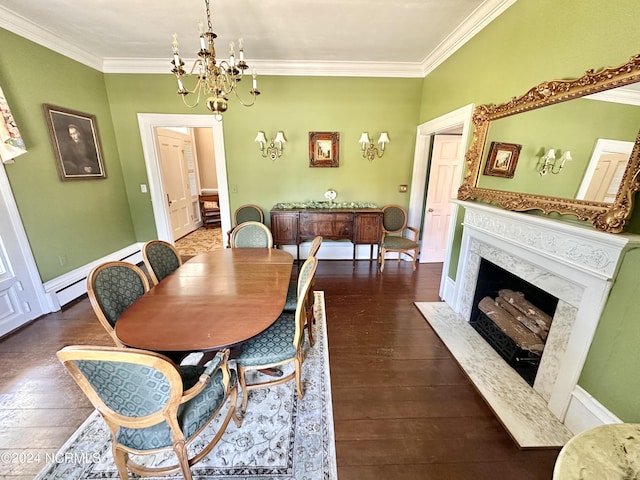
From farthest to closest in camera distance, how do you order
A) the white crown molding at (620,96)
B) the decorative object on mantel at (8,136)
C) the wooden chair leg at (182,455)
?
1. the decorative object on mantel at (8,136)
2. the white crown molding at (620,96)
3. the wooden chair leg at (182,455)

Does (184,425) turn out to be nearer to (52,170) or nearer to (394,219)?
(52,170)

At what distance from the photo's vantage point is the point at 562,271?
153 cm

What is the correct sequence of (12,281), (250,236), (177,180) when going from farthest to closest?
(177,180), (250,236), (12,281)

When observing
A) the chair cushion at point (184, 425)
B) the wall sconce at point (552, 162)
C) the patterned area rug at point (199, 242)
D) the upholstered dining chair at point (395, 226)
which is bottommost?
the patterned area rug at point (199, 242)

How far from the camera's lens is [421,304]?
9.19 feet

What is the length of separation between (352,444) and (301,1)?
10.8 ft

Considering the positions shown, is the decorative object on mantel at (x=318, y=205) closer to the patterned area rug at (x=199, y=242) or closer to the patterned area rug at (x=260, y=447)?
the patterned area rug at (x=199, y=242)

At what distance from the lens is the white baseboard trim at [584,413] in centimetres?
131

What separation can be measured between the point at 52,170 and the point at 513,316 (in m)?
4.87

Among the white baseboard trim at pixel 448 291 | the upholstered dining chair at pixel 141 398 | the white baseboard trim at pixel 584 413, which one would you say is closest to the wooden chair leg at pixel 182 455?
the upholstered dining chair at pixel 141 398

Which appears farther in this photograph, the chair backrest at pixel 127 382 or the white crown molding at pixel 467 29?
the white crown molding at pixel 467 29

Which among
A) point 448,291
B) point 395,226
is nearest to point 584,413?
point 448,291

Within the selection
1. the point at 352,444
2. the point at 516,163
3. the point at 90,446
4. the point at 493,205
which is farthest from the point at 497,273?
the point at 90,446

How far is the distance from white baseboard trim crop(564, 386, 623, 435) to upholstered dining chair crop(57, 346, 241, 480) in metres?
2.04
